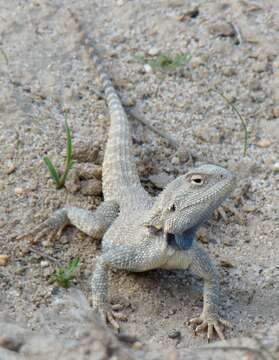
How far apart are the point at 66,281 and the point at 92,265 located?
1.28 feet

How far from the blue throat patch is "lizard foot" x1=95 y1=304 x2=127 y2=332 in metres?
0.56

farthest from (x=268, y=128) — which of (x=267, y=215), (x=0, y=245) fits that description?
(x=0, y=245)

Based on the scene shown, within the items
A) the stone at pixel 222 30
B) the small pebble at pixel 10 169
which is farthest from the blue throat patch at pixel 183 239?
the stone at pixel 222 30

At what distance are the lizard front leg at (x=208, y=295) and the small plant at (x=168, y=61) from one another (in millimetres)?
2457

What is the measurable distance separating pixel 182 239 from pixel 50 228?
1.08 metres

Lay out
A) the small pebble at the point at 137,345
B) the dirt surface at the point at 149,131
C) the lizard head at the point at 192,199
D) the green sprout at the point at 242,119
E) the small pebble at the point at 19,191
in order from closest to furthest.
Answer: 1. the small pebble at the point at 137,345
2. the lizard head at the point at 192,199
3. the dirt surface at the point at 149,131
4. the small pebble at the point at 19,191
5. the green sprout at the point at 242,119

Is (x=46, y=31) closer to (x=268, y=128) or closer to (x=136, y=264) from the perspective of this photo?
(x=268, y=128)

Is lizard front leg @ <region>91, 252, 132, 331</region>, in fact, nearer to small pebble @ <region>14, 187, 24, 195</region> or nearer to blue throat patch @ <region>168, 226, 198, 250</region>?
blue throat patch @ <region>168, 226, 198, 250</region>

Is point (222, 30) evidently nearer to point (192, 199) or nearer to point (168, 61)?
point (168, 61)

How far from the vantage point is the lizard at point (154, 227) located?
15.5 ft

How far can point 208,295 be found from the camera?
4.94 meters

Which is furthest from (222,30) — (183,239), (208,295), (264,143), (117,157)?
(208,295)

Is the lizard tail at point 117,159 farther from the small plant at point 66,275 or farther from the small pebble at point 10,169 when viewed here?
the small plant at point 66,275

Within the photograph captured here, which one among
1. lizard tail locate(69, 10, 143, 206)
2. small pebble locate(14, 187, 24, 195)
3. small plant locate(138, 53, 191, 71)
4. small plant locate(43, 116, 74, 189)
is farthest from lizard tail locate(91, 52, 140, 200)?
small plant locate(138, 53, 191, 71)
